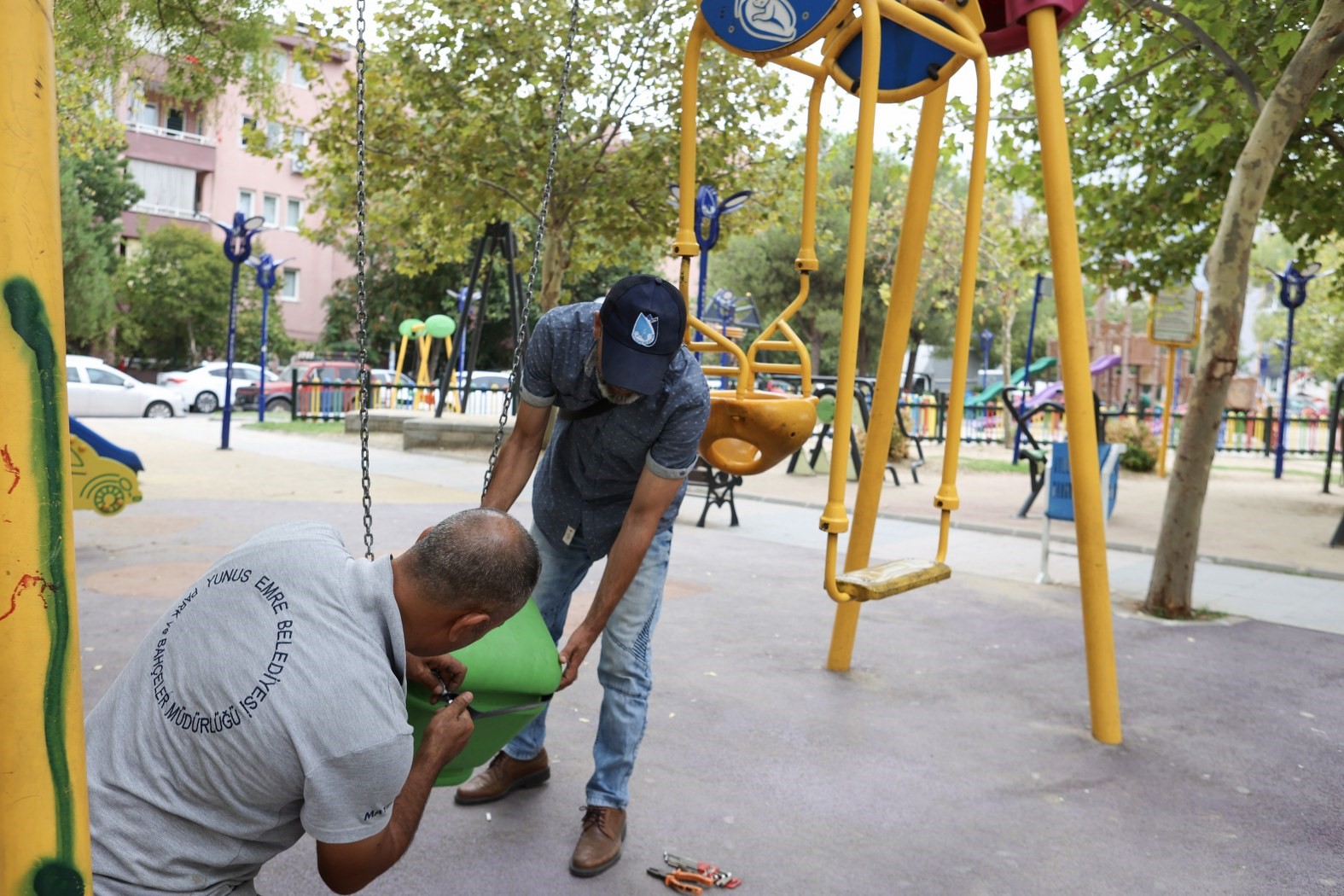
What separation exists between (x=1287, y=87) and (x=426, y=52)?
33.1 ft

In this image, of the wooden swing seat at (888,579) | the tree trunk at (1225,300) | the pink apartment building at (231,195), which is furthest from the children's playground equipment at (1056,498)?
the pink apartment building at (231,195)

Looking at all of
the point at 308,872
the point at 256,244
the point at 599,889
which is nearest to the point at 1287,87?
the point at 599,889

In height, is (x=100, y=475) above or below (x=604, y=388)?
below

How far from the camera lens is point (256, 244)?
3350 cm

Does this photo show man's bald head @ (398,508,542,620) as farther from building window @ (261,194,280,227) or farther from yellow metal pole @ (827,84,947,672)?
building window @ (261,194,280,227)

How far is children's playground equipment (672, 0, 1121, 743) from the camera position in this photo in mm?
3482

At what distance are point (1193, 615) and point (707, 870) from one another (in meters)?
4.83

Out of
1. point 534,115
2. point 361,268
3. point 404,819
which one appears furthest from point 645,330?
point 534,115

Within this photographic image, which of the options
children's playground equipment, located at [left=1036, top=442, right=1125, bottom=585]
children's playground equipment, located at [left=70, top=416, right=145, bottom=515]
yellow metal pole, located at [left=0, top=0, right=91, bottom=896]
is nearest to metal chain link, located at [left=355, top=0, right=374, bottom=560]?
yellow metal pole, located at [left=0, top=0, right=91, bottom=896]

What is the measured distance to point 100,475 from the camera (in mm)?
6648

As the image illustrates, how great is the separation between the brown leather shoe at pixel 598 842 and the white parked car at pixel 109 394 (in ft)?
71.2

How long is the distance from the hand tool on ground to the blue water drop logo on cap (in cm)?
149

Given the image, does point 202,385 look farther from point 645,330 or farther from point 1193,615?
point 645,330

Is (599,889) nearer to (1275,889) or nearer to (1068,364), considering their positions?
(1275,889)
